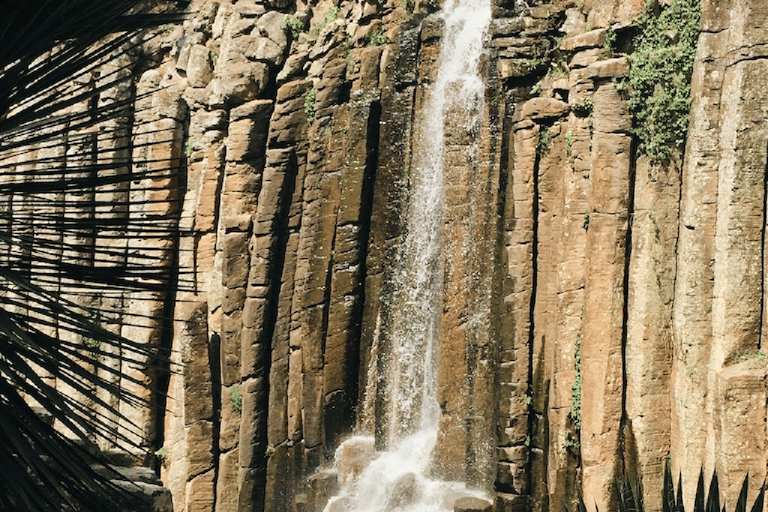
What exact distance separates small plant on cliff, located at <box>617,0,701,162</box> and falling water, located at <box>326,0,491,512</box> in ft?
10.8

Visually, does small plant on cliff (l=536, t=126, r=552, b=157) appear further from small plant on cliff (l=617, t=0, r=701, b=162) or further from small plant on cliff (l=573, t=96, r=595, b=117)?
small plant on cliff (l=617, t=0, r=701, b=162)

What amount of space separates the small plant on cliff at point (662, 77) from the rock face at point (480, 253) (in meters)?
0.18

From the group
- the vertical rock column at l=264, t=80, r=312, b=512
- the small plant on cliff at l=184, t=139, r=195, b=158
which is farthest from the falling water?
the small plant on cliff at l=184, t=139, r=195, b=158

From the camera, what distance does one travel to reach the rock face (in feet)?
40.6

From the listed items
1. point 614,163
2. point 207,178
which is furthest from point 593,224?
point 207,178

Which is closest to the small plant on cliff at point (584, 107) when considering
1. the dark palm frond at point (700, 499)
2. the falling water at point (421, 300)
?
the falling water at point (421, 300)

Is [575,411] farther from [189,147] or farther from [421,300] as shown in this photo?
[189,147]

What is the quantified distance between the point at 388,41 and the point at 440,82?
121 cm

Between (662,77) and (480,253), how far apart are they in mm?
3765

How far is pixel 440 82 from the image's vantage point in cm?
1719

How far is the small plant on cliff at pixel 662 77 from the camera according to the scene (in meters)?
13.1

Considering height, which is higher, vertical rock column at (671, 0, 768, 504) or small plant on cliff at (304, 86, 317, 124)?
small plant on cliff at (304, 86, 317, 124)

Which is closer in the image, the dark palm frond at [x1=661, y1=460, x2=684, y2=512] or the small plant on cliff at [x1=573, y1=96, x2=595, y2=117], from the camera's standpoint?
the dark palm frond at [x1=661, y1=460, x2=684, y2=512]

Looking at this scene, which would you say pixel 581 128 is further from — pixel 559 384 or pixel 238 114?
pixel 238 114
